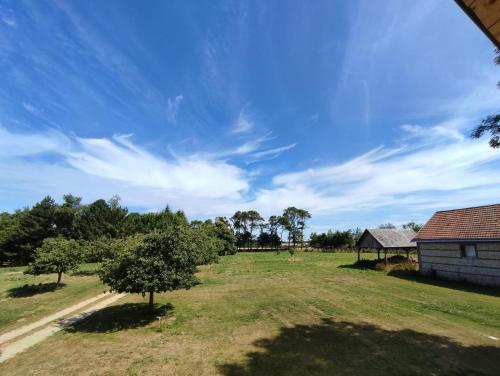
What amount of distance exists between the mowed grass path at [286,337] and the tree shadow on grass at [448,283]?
0.44 metres

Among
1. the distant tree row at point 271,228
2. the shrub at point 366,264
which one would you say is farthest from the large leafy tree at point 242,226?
the shrub at point 366,264

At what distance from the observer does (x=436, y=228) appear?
22.8 meters

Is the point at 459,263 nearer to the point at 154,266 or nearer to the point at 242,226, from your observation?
the point at 154,266

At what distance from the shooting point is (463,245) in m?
19.8

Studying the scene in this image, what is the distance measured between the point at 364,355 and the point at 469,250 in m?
16.5

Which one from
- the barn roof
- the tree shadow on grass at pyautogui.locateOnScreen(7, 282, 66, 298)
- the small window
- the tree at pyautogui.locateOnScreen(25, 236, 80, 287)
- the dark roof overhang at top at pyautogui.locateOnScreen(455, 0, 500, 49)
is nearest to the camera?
the dark roof overhang at top at pyautogui.locateOnScreen(455, 0, 500, 49)

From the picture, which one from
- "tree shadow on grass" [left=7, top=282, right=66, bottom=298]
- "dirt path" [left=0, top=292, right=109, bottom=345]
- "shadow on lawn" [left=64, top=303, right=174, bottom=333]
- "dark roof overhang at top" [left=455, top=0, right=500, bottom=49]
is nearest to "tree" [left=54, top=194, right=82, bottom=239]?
"tree shadow on grass" [left=7, top=282, right=66, bottom=298]

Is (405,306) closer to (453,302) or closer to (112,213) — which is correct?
(453,302)

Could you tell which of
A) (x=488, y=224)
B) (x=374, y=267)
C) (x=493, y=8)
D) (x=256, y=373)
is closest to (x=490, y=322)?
(x=256, y=373)

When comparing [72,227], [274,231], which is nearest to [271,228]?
[274,231]

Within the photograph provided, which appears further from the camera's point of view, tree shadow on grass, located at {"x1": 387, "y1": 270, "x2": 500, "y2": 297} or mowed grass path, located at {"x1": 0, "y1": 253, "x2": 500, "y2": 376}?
tree shadow on grass, located at {"x1": 387, "y1": 270, "x2": 500, "y2": 297}

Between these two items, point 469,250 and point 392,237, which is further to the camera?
point 392,237

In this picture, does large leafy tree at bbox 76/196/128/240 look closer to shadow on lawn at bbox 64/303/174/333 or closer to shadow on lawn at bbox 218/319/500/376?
shadow on lawn at bbox 64/303/174/333

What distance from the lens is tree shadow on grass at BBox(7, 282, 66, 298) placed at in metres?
18.5
